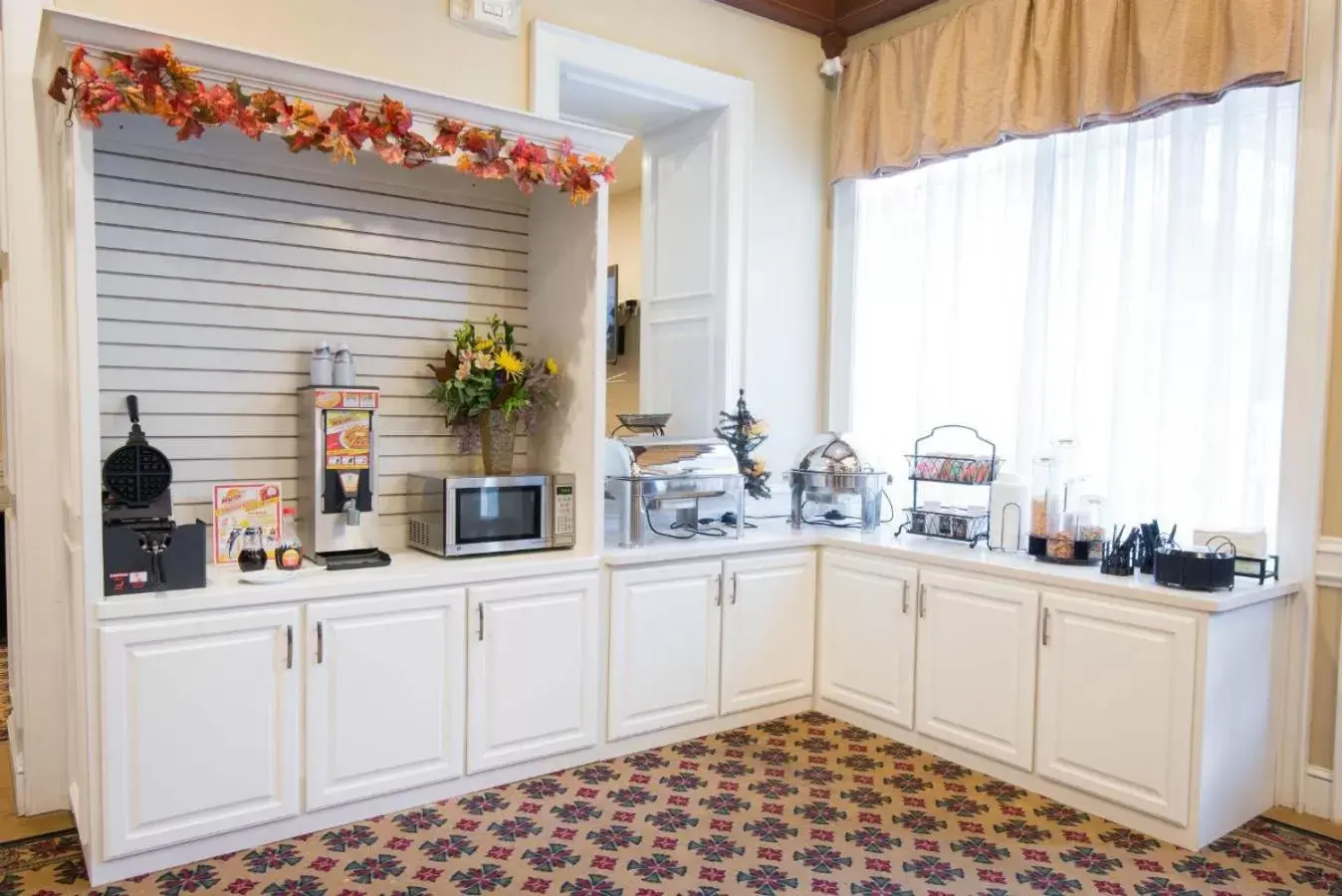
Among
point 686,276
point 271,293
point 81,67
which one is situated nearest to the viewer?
point 81,67

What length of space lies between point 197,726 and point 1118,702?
278cm

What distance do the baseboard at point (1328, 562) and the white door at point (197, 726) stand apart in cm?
323

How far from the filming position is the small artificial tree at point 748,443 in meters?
4.25

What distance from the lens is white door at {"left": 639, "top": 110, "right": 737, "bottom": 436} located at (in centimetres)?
448

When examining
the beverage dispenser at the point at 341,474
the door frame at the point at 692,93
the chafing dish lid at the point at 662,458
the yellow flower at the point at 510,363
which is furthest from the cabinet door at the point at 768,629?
the beverage dispenser at the point at 341,474

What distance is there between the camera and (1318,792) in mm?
3119

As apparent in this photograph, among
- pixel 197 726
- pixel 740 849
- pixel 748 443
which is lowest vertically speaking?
pixel 740 849

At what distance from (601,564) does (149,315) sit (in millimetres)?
1696

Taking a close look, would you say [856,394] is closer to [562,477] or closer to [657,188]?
[657,188]

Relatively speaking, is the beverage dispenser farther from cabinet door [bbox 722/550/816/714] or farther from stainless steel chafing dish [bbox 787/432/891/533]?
stainless steel chafing dish [bbox 787/432/891/533]

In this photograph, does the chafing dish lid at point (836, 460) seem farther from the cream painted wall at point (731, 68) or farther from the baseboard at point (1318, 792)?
the baseboard at point (1318, 792)

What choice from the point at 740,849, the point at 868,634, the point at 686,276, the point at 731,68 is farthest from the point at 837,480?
the point at 731,68

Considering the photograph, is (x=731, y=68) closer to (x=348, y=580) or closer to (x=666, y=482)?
(x=666, y=482)

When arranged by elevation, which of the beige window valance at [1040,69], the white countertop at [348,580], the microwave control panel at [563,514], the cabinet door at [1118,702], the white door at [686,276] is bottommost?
the cabinet door at [1118,702]
